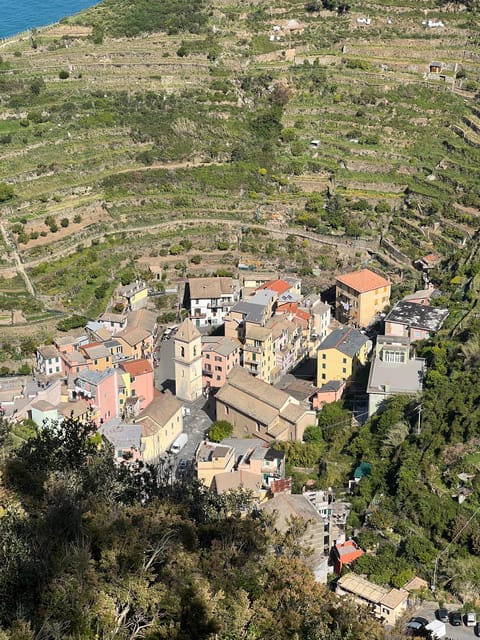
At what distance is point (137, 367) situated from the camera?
1400 inches

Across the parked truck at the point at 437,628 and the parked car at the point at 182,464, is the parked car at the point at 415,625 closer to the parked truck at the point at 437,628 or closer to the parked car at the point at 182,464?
the parked truck at the point at 437,628

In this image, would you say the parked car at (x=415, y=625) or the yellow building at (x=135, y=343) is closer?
the parked car at (x=415, y=625)

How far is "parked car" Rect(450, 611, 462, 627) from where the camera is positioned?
2391cm

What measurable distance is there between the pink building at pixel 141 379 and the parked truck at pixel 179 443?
83.0 inches

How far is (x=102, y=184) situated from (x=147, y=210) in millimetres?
2733

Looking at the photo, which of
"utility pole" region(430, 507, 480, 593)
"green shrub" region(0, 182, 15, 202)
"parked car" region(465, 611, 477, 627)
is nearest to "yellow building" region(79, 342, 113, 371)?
"green shrub" region(0, 182, 15, 202)

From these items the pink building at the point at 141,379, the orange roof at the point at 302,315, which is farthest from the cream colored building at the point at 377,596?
the orange roof at the point at 302,315

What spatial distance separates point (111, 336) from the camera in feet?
124

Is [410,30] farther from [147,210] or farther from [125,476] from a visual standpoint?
[125,476]

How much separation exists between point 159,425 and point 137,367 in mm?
3594

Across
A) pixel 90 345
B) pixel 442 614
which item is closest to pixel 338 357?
pixel 90 345

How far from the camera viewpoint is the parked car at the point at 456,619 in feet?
78.4

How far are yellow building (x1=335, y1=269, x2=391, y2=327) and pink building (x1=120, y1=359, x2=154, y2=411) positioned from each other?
9.63 metres

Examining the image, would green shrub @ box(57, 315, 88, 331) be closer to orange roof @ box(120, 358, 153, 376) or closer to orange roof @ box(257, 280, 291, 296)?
orange roof @ box(120, 358, 153, 376)
